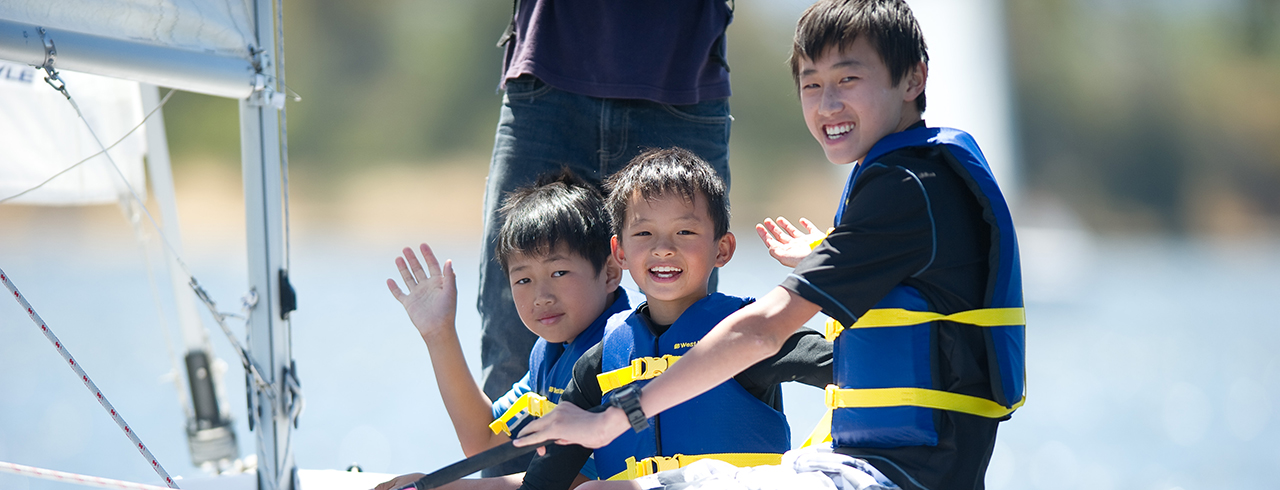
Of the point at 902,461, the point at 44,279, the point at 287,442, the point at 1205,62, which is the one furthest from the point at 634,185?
the point at 1205,62

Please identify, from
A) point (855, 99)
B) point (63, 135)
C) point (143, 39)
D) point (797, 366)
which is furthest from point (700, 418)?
point (63, 135)

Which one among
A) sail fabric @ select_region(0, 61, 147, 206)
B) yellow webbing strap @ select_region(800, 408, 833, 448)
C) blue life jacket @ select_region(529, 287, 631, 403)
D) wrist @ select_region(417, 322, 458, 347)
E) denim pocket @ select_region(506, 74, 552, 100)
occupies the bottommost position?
yellow webbing strap @ select_region(800, 408, 833, 448)

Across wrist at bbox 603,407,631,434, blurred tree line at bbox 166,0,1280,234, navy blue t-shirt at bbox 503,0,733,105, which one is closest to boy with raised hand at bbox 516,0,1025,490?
wrist at bbox 603,407,631,434

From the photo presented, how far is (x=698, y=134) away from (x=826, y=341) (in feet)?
2.49

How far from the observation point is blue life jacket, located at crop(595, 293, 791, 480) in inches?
70.3

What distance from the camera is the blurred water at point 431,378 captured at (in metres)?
5.77

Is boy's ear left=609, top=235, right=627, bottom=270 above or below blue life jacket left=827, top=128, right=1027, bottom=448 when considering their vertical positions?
above

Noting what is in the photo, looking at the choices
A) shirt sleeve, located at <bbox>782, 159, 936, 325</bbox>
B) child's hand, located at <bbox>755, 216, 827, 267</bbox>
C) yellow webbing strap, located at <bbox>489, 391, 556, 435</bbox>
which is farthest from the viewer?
yellow webbing strap, located at <bbox>489, 391, 556, 435</bbox>

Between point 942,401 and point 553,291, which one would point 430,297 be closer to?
point 553,291

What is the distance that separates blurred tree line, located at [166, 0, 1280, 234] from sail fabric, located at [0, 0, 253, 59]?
16.3 meters

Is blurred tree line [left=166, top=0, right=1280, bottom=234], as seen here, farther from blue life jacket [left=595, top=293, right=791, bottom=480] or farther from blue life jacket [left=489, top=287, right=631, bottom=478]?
blue life jacket [left=595, top=293, right=791, bottom=480]

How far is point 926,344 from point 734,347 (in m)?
0.30

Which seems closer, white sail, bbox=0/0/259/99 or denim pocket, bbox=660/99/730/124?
white sail, bbox=0/0/259/99

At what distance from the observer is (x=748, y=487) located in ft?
4.84
